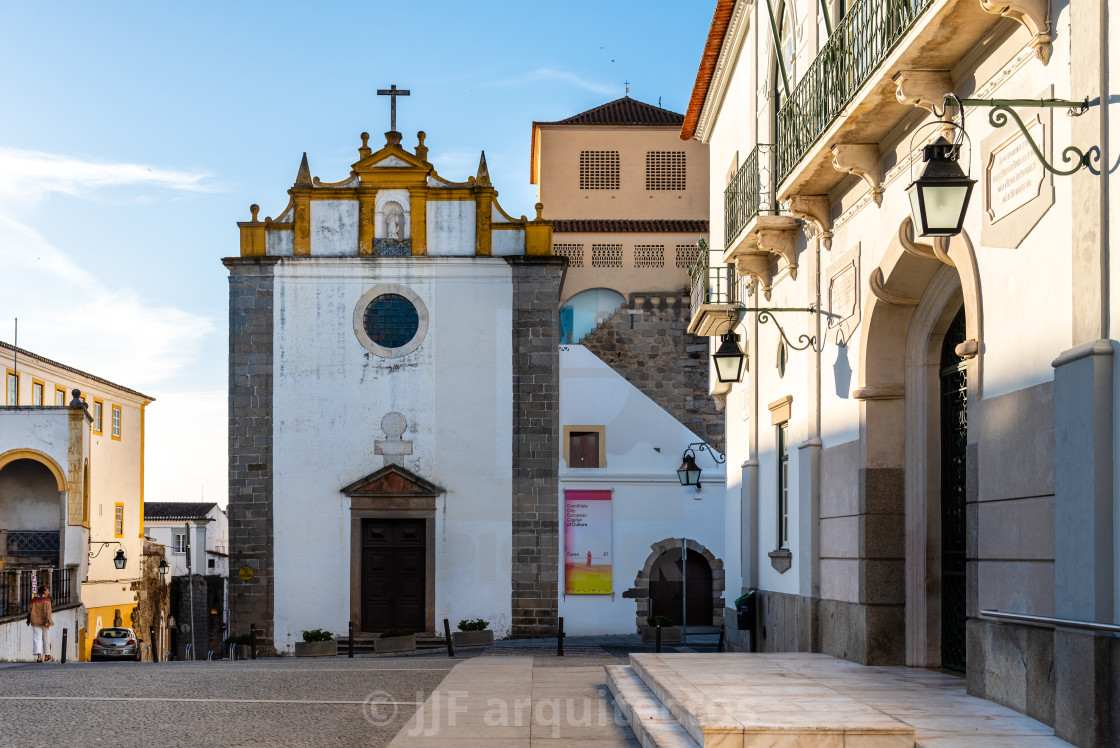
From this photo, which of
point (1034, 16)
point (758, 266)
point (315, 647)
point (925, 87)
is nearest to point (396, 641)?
point (315, 647)

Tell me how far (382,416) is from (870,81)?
1968cm

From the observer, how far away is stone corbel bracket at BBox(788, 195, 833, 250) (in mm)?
12477

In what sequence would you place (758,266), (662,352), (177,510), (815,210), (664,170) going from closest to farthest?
1. (815,210)
2. (758,266)
3. (662,352)
4. (664,170)
5. (177,510)

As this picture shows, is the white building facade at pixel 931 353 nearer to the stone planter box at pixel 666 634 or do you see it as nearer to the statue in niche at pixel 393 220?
the stone planter box at pixel 666 634

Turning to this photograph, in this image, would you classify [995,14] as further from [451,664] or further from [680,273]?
[680,273]

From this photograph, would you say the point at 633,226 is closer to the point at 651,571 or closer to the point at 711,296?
the point at 651,571

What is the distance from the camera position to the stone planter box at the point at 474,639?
26.3 m

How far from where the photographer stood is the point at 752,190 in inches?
598

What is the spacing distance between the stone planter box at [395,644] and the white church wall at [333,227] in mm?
8556

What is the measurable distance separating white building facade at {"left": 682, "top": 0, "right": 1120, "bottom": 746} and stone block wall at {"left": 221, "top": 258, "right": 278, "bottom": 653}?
12.8m

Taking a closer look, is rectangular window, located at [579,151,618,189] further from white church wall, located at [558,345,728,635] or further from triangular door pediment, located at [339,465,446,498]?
triangular door pediment, located at [339,465,446,498]

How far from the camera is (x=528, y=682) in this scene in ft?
41.5

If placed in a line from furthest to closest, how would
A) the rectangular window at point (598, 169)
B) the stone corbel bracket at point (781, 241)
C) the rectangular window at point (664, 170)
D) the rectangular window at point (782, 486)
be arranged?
the rectangular window at point (598, 169) < the rectangular window at point (664, 170) < the rectangular window at point (782, 486) < the stone corbel bracket at point (781, 241)

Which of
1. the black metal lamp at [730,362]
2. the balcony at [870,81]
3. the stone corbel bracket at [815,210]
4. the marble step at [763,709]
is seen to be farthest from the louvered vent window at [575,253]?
the marble step at [763,709]
